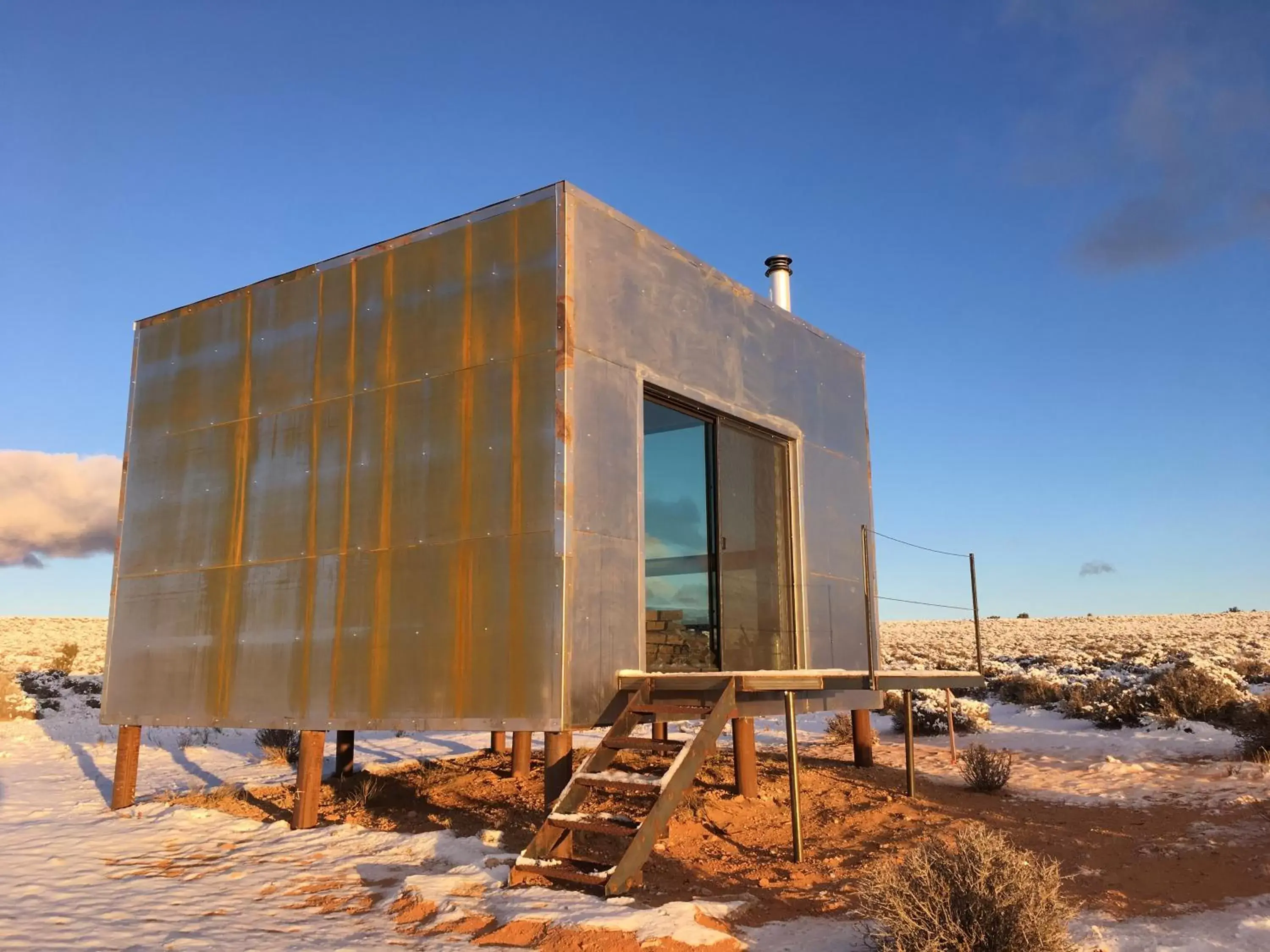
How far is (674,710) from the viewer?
7.47 m

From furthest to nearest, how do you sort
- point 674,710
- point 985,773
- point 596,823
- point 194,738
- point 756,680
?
point 194,738 < point 985,773 < point 756,680 < point 674,710 < point 596,823

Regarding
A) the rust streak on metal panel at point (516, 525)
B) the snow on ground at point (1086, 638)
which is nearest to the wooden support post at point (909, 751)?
the rust streak on metal panel at point (516, 525)

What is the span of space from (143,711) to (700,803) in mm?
6218

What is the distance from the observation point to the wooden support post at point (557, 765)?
786 centimetres

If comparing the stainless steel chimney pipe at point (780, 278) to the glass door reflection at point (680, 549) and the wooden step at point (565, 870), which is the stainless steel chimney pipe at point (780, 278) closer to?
the glass door reflection at point (680, 549)

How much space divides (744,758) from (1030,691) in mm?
13535

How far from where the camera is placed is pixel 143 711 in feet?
35.4

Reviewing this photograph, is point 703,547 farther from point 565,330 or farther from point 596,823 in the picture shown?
point 596,823

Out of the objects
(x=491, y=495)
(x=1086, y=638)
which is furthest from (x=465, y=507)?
(x=1086, y=638)

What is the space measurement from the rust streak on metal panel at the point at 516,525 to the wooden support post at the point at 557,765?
1.20 feet

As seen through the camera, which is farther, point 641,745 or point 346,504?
point 346,504

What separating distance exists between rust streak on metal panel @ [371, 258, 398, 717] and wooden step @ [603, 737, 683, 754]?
2.53 metres

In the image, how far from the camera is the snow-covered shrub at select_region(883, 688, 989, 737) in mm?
17562

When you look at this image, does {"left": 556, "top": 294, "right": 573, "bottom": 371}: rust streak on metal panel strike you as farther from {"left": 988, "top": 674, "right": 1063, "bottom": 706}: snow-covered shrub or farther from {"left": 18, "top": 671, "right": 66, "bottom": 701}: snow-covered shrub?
{"left": 18, "top": 671, "right": 66, "bottom": 701}: snow-covered shrub
